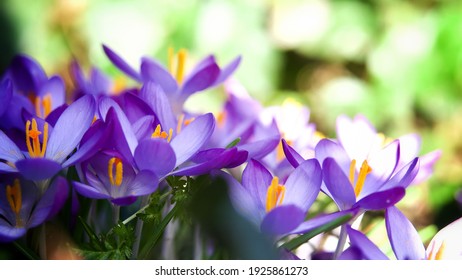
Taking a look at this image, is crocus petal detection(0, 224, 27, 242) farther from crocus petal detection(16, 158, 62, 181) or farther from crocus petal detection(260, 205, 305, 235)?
crocus petal detection(260, 205, 305, 235)

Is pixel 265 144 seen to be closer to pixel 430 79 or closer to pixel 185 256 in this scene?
pixel 185 256

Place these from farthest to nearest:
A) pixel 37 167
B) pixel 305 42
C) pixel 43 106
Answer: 1. pixel 305 42
2. pixel 43 106
3. pixel 37 167

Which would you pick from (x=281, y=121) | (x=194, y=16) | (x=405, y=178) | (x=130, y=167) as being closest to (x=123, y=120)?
(x=130, y=167)

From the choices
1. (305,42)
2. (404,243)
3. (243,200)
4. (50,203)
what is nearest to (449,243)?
(404,243)

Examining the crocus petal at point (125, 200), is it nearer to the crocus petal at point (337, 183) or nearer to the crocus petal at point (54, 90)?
the crocus petal at point (337, 183)

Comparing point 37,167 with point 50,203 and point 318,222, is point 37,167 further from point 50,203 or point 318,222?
point 318,222

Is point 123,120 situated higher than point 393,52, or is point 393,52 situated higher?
point 123,120
